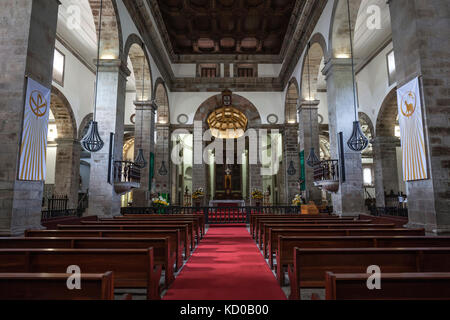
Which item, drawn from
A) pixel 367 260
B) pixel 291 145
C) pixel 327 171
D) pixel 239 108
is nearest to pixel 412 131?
pixel 367 260

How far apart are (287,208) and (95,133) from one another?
8.59 meters

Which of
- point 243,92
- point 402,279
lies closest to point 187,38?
point 243,92

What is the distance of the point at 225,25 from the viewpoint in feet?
52.0

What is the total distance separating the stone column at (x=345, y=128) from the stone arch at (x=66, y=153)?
11.8 meters

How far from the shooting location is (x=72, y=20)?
12688 millimetres

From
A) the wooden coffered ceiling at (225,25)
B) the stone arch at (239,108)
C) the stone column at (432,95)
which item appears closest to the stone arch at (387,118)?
the wooden coffered ceiling at (225,25)

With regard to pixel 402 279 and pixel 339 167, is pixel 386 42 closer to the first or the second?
pixel 339 167

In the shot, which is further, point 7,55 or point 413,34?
point 413,34

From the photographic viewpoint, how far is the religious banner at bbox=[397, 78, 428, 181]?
221 inches

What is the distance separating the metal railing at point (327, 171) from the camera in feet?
31.5

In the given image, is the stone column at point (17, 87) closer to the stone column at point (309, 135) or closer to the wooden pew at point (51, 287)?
the wooden pew at point (51, 287)

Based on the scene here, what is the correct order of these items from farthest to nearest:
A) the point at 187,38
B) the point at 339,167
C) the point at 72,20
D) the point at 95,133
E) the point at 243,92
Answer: the point at 243,92 → the point at 187,38 → the point at 72,20 → the point at 339,167 → the point at 95,133

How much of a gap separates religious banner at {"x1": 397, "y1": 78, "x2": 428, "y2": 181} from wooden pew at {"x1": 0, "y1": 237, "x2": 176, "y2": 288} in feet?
16.1
